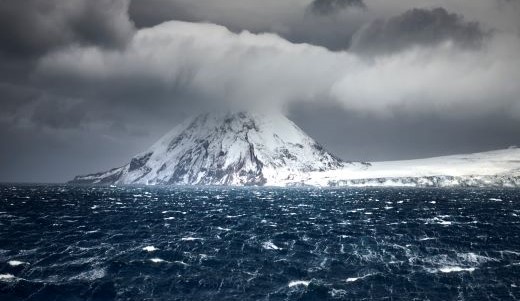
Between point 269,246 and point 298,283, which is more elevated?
point 269,246

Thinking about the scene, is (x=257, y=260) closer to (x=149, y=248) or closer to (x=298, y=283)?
(x=298, y=283)

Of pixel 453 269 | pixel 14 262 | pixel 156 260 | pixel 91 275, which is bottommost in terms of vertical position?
pixel 453 269

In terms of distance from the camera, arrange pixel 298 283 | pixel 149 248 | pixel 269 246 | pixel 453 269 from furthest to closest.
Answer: pixel 269 246, pixel 149 248, pixel 453 269, pixel 298 283

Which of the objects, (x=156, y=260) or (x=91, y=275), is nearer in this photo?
(x=91, y=275)

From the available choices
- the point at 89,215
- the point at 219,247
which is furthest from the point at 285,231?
the point at 89,215

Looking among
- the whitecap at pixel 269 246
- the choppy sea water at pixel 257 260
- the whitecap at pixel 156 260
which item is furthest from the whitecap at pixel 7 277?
the whitecap at pixel 269 246

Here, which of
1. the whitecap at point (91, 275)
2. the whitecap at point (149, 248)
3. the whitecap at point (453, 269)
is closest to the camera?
the whitecap at point (91, 275)

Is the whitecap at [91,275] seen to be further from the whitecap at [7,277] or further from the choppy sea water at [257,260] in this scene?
the whitecap at [7,277]

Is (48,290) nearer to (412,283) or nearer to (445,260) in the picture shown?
(412,283)

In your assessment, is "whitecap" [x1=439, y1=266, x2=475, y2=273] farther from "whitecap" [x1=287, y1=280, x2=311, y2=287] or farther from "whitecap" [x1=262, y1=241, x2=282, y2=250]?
"whitecap" [x1=262, y1=241, x2=282, y2=250]

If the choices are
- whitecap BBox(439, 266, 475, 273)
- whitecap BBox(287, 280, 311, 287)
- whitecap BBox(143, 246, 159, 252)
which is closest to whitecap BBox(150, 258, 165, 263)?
whitecap BBox(143, 246, 159, 252)

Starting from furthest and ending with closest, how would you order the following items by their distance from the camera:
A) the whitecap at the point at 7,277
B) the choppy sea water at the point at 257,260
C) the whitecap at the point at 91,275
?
the whitecap at the point at 91,275, the whitecap at the point at 7,277, the choppy sea water at the point at 257,260

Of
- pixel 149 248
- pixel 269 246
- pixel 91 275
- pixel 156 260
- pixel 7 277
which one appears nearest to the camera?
pixel 7 277

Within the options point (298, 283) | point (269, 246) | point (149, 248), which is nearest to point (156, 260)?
point (149, 248)
